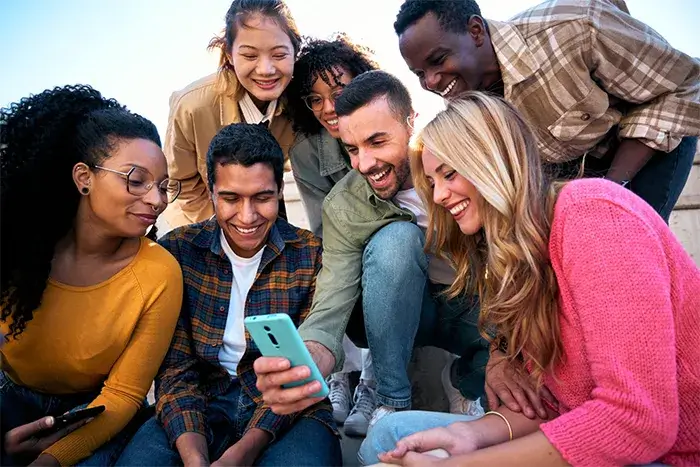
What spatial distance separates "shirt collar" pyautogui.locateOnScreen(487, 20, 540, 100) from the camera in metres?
2.95

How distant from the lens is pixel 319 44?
3539 millimetres

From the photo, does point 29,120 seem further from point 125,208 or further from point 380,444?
point 380,444

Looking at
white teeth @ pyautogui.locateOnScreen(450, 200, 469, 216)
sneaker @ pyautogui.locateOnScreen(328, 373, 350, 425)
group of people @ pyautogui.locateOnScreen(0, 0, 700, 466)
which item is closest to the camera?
group of people @ pyautogui.locateOnScreen(0, 0, 700, 466)

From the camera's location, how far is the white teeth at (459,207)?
221 cm

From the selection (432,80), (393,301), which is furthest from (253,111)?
(393,301)

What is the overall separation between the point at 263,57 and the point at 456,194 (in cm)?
163

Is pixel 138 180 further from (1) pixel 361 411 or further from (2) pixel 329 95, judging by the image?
(1) pixel 361 411

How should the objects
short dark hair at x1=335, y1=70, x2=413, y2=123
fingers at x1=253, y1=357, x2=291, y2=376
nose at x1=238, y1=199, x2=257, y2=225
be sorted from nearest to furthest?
fingers at x1=253, y1=357, x2=291, y2=376, nose at x1=238, y1=199, x2=257, y2=225, short dark hair at x1=335, y1=70, x2=413, y2=123

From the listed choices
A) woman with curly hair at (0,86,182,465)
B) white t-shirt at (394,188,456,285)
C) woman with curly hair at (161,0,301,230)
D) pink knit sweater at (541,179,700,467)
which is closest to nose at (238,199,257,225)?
woman with curly hair at (0,86,182,465)

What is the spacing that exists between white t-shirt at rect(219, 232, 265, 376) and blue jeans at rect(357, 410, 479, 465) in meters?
0.75

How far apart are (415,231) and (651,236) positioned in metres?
1.21

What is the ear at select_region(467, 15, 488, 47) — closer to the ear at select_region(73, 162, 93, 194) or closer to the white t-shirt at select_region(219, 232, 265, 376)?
the white t-shirt at select_region(219, 232, 265, 376)

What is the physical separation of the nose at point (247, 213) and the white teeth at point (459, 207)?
2.90ft

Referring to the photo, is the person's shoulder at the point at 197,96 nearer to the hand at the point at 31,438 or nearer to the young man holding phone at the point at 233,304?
the young man holding phone at the point at 233,304
